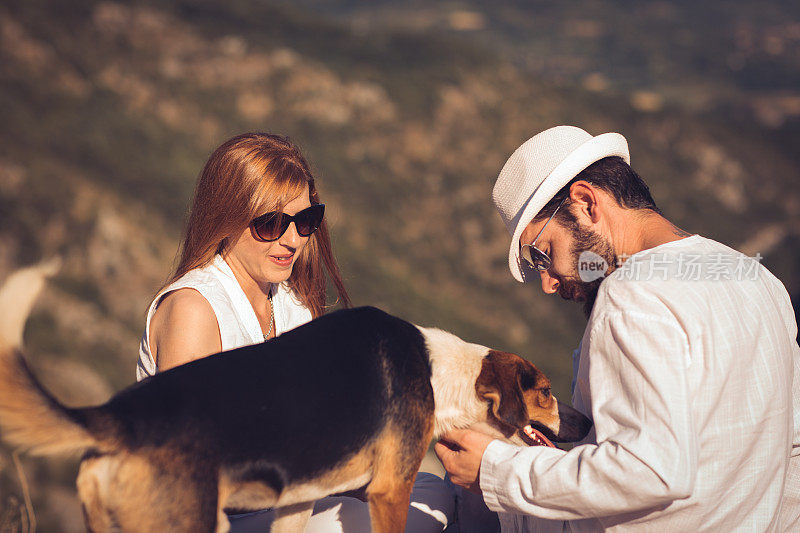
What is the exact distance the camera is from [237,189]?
3967 mm

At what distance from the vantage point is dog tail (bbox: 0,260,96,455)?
7.62 feet

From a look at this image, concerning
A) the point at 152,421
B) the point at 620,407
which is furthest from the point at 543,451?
the point at 152,421

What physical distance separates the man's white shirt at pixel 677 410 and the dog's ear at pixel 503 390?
335 mm

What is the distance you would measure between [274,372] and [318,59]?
64.1 ft

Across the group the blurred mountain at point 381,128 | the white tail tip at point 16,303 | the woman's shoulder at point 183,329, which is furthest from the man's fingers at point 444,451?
the blurred mountain at point 381,128

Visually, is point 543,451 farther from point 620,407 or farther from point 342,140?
point 342,140

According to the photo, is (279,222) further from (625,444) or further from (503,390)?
(625,444)

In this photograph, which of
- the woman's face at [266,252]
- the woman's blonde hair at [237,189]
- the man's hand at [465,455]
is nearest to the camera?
the man's hand at [465,455]

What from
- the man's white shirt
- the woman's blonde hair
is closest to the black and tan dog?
the man's white shirt

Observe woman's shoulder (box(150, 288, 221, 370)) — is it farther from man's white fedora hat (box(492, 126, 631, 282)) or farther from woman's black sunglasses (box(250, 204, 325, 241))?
man's white fedora hat (box(492, 126, 631, 282))

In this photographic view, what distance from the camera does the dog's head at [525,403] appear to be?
11.5ft

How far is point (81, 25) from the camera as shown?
1630cm

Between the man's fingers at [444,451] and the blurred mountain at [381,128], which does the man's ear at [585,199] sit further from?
the blurred mountain at [381,128]

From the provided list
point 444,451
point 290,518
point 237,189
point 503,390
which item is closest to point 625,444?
point 503,390
